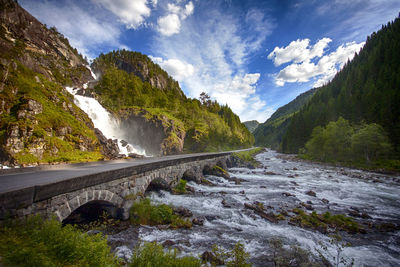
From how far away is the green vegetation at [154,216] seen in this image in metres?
9.95

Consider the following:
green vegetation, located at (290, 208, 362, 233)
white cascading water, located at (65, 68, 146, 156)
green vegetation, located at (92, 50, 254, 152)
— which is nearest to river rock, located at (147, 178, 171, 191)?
green vegetation, located at (290, 208, 362, 233)

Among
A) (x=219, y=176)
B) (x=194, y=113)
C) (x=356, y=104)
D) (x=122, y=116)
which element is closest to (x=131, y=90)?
(x=122, y=116)

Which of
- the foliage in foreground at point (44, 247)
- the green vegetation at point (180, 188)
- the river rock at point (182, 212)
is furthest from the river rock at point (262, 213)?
the foliage in foreground at point (44, 247)

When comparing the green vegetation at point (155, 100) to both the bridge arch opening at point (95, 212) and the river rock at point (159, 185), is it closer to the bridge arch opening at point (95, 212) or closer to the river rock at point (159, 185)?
the river rock at point (159, 185)

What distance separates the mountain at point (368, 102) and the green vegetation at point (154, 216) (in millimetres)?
50716

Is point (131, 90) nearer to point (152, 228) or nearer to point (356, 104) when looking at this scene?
point (152, 228)

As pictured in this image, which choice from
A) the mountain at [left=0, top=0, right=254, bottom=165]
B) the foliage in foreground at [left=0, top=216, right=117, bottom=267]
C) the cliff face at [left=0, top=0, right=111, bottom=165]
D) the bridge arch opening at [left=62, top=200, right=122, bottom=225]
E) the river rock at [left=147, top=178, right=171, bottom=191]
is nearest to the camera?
the foliage in foreground at [left=0, top=216, right=117, bottom=267]

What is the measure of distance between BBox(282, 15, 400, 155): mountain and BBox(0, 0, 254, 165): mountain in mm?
35598

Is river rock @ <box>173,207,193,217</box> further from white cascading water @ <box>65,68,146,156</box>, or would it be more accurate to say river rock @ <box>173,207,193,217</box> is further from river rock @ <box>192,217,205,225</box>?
white cascading water @ <box>65,68,146,156</box>

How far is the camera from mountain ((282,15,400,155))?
42941 millimetres

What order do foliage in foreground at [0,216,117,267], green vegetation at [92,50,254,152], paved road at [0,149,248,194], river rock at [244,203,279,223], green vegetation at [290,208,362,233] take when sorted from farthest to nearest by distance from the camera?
green vegetation at [92,50,254,152], river rock at [244,203,279,223], green vegetation at [290,208,362,233], paved road at [0,149,248,194], foliage in foreground at [0,216,117,267]

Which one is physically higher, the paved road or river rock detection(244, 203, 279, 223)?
the paved road

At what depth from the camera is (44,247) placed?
3908mm

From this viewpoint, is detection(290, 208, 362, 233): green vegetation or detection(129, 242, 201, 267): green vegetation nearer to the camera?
detection(129, 242, 201, 267): green vegetation
